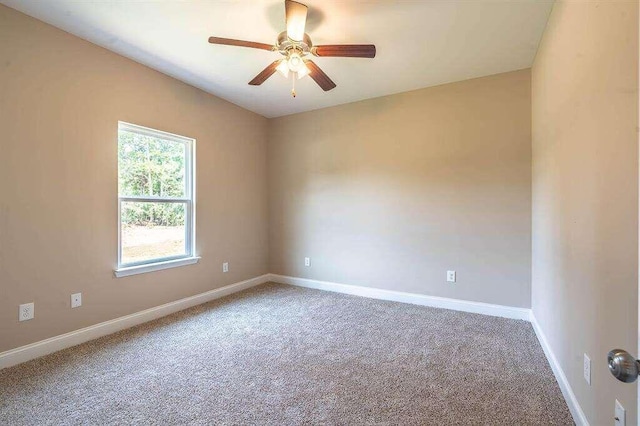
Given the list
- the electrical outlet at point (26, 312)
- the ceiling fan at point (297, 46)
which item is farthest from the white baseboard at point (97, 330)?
the ceiling fan at point (297, 46)

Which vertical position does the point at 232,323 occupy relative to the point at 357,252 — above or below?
below

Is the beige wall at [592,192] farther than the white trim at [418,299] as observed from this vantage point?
No

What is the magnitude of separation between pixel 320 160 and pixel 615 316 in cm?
349

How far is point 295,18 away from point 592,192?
1914mm

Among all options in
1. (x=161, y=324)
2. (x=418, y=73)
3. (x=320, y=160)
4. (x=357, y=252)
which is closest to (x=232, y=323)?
(x=161, y=324)

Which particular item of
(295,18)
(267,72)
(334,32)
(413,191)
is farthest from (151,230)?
(413,191)

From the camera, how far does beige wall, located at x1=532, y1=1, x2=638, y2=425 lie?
Result: 1089 millimetres

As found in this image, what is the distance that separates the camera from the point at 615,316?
1.18 meters

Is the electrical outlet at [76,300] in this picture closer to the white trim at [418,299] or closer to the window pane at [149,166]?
the window pane at [149,166]

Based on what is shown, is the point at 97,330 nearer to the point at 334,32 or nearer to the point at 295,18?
the point at 295,18

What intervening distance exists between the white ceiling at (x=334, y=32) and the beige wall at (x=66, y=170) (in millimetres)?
202

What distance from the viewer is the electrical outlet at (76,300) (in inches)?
98.7

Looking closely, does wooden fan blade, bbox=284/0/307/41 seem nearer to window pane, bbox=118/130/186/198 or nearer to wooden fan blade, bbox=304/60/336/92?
wooden fan blade, bbox=304/60/336/92

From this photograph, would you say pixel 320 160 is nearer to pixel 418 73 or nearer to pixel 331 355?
pixel 418 73
